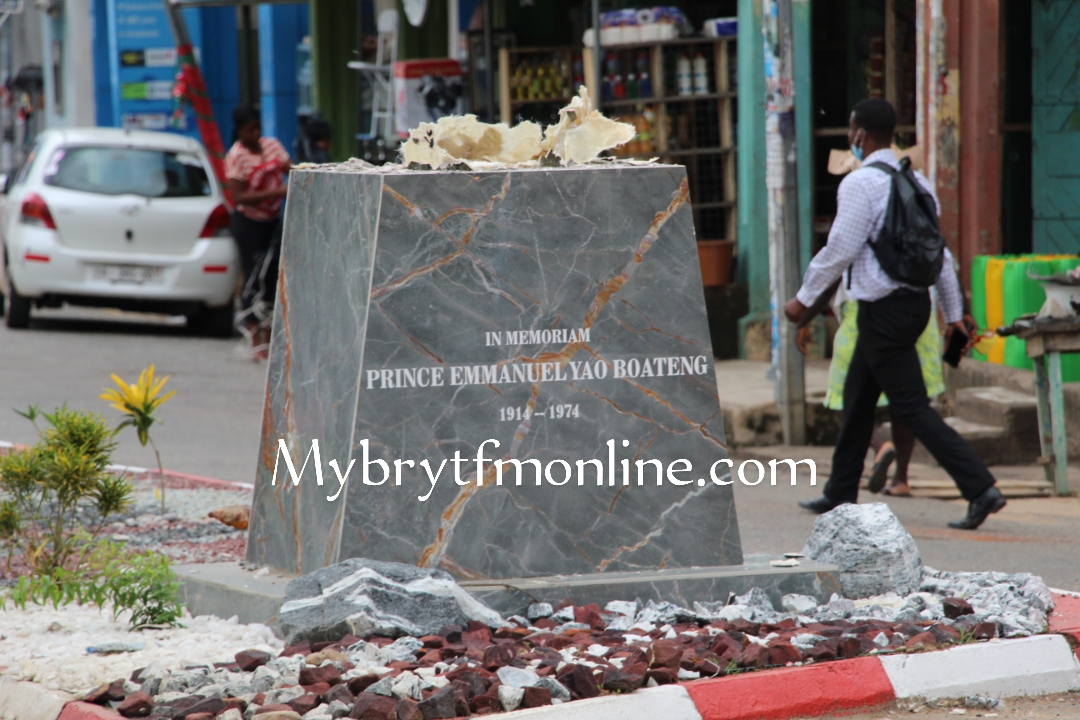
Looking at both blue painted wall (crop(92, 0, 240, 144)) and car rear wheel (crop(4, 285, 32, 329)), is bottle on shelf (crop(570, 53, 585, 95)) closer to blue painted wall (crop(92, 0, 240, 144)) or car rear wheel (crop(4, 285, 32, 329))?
car rear wheel (crop(4, 285, 32, 329))

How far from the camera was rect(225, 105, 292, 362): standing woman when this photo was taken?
1259 cm

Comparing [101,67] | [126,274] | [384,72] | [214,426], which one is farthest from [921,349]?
[101,67]

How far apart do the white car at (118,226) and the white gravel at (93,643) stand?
883cm

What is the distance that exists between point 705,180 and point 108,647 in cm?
907

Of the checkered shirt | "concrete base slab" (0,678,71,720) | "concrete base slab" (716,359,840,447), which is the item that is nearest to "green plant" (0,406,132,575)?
"concrete base slab" (0,678,71,720)

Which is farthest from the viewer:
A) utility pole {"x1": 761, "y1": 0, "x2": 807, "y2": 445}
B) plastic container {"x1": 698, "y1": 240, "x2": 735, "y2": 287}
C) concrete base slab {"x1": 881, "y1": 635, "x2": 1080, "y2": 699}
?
plastic container {"x1": 698, "y1": 240, "x2": 735, "y2": 287}

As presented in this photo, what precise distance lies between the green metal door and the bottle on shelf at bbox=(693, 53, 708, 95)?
2.89 metres

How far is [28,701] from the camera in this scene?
4129mm

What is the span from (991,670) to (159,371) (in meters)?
8.94

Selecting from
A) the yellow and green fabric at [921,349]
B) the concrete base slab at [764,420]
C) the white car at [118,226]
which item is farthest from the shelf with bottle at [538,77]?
the yellow and green fabric at [921,349]

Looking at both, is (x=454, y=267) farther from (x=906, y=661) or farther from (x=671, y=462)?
(x=906, y=661)

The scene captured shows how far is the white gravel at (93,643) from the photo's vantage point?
4258mm

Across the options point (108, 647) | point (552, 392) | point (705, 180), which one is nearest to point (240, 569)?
point (108, 647)

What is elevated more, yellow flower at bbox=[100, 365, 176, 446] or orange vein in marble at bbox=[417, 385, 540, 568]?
yellow flower at bbox=[100, 365, 176, 446]
